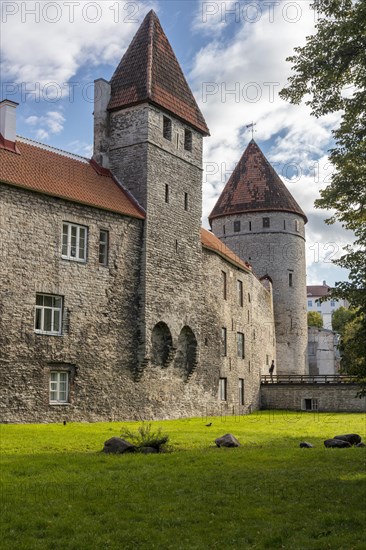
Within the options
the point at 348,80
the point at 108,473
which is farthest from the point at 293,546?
the point at 348,80

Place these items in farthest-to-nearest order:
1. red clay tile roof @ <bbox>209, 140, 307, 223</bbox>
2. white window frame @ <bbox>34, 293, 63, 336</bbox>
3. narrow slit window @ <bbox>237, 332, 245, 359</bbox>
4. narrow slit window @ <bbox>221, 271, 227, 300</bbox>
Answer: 1. red clay tile roof @ <bbox>209, 140, 307, 223</bbox>
2. narrow slit window @ <bbox>237, 332, 245, 359</bbox>
3. narrow slit window @ <bbox>221, 271, 227, 300</bbox>
4. white window frame @ <bbox>34, 293, 63, 336</bbox>

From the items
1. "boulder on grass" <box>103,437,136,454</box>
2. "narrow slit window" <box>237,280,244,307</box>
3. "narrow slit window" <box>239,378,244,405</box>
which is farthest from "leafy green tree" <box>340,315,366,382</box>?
"narrow slit window" <box>237,280,244,307</box>

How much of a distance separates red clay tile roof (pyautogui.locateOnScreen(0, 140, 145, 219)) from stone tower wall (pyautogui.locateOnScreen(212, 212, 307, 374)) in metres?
24.0

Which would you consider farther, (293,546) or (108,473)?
(108,473)

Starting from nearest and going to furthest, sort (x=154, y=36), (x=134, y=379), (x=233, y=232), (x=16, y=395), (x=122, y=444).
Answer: (x=122, y=444) → (x=16, y=395) → (x=134, y=379) → (x=154, y=36) → (x=233, y=232)

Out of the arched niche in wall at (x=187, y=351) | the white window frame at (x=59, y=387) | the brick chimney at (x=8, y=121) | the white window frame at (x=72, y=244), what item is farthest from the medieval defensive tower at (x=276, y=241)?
the white window frame at (x=59, y=387)

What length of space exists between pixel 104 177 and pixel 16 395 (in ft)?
35.6

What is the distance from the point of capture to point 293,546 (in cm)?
757

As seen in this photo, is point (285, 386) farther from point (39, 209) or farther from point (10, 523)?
point (10, 523)

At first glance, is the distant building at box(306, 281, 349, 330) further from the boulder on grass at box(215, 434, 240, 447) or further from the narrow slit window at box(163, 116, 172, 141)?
the boulder on grass at box(215, 434, 240, 447)

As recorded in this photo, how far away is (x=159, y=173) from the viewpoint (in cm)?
2866

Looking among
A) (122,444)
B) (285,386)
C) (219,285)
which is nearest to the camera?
(122,444)

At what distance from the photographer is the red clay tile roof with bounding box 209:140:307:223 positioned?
5100cm

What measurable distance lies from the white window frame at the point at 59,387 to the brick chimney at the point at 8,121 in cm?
896
